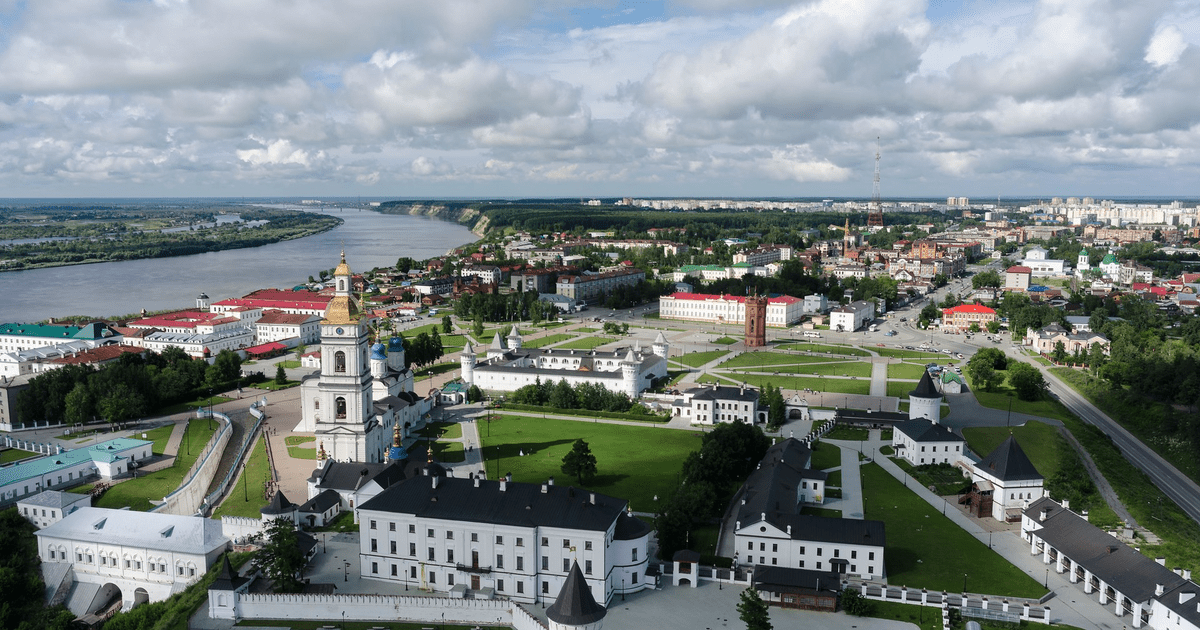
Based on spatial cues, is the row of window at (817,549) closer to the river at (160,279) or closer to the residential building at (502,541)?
the residential building at (502,541)

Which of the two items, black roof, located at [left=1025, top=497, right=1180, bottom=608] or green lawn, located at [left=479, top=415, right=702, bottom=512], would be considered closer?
black roof, located at [left=1025, top=497, right=1180, bottom=608]

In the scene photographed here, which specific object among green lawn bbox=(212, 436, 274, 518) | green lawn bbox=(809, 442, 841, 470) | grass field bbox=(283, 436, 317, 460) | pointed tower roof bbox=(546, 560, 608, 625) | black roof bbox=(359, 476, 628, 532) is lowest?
green lawn bbox=(809, 442, 841, 470)

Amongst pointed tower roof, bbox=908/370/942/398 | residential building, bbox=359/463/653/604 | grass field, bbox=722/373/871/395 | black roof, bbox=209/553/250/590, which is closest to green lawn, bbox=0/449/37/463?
black roof, bbox=209/553/250/590

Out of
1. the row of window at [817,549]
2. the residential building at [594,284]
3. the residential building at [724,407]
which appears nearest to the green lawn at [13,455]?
the residential building at [724,407]

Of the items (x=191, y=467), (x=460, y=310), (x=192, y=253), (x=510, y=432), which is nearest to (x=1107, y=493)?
(x=510, y=432)

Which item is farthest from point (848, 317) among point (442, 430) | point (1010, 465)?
point (1010, 465)

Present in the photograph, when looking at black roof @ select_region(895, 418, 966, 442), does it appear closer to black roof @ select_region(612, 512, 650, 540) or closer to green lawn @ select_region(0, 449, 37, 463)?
black roof @ select_region(612, 512, 650, 540)

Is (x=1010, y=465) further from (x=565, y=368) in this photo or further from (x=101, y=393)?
(x=101, y=393)
